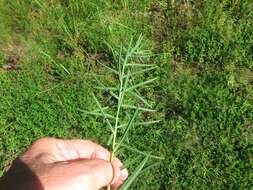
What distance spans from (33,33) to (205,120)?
1.26 meters

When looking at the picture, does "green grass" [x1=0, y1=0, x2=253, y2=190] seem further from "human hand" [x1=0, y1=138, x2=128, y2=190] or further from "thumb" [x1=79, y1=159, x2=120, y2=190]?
"thumb" [x1=79, y1=159, x2=120, y2=190]

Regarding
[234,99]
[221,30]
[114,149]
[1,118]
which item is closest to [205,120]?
[234,99]

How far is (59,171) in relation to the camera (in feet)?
5.37

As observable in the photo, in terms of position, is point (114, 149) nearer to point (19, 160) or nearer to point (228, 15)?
point (19, 160)

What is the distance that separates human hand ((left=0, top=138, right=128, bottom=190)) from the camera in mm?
1607

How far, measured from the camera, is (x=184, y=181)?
9.68ft

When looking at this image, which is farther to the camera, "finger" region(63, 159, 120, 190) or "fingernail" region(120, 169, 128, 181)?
"fingernail" region(120, 169, 128, 181)

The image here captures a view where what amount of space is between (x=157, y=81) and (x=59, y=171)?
5.28 ft

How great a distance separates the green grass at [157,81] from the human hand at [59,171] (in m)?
1.08

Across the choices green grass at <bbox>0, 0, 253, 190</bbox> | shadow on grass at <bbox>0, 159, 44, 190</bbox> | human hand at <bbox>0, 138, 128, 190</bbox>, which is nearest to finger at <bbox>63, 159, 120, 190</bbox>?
human hand at <bbox>0, 138, 128, 190</bbox>

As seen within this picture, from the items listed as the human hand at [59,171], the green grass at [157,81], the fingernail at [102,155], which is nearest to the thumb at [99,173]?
the human hand at [59,171]

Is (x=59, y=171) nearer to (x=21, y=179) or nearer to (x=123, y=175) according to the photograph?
(x=21, y=179)

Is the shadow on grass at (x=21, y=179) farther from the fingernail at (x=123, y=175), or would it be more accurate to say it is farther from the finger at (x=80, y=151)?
the fingernail at (x=123, y=175)

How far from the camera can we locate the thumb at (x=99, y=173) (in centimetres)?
166
